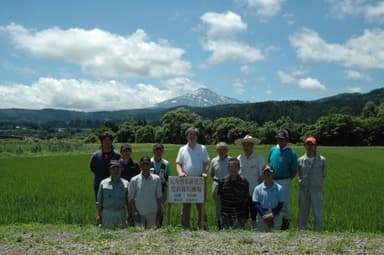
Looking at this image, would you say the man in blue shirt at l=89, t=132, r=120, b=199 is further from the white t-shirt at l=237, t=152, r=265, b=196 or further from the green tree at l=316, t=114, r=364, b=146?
the green tree at l=316, t=114, r=364, b=146

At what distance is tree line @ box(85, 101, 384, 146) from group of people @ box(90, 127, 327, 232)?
63.6 metres

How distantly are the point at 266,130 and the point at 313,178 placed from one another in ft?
268

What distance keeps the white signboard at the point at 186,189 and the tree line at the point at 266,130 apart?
209ft

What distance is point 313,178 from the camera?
8.29 m

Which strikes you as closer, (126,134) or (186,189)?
(186,189)

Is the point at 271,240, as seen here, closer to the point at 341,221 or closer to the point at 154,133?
the point at 341,221

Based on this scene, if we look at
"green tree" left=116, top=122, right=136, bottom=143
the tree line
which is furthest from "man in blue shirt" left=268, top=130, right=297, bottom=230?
"green tree" left=116, top=122, right=136, bottom=143

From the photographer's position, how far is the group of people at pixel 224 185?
25.2ft

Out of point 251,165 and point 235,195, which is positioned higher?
point 251,165

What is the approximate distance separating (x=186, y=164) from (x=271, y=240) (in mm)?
2549

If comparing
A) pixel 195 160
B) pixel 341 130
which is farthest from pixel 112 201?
pixel 341 130

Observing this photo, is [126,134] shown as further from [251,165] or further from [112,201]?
[112,201]

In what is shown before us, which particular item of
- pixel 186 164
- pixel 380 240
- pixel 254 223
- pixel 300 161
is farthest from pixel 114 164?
pixel 380 240

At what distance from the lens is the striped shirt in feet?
25.1
